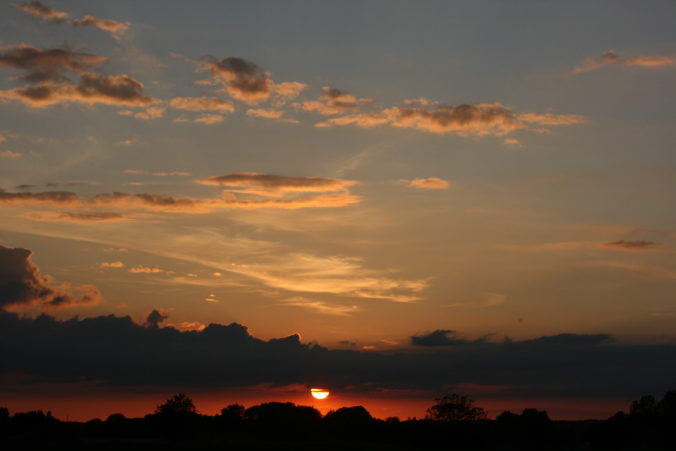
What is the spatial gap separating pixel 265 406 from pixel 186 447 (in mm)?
54544

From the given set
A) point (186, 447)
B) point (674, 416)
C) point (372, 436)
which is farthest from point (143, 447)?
point (674, 416)

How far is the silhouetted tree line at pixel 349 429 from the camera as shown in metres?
125

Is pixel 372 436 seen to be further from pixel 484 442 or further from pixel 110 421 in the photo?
pixel 110 421

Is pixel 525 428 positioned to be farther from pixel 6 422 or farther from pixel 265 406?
pixel 6 422

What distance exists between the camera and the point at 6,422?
14375 cm

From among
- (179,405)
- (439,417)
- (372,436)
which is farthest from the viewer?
(439,417)

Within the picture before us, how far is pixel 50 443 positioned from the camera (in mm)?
99000

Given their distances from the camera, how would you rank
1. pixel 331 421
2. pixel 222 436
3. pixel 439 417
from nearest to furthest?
pixel 222 436 < pixel 331 421 < pixel 439 417

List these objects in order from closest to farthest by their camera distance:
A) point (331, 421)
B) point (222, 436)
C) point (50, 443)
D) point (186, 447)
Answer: point (186, 447)
point (50, 443)
point (222, 436)
point (331, 421)

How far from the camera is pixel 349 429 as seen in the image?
135 metres

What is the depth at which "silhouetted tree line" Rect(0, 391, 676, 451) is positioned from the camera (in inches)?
4916

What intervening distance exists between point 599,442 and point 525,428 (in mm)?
13120

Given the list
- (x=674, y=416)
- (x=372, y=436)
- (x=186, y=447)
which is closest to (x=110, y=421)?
(x=372, y=436)

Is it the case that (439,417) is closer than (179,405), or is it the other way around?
(179,405)
